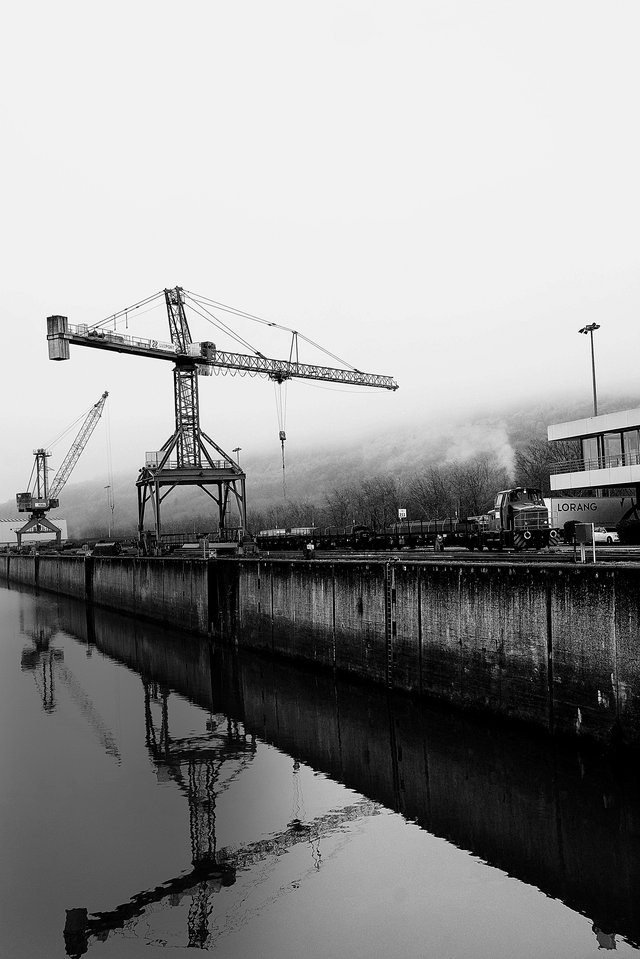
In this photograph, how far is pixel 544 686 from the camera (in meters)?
18.3

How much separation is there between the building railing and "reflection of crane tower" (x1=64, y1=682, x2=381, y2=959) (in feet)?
127

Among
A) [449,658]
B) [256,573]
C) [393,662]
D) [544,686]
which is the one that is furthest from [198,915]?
[256,573]

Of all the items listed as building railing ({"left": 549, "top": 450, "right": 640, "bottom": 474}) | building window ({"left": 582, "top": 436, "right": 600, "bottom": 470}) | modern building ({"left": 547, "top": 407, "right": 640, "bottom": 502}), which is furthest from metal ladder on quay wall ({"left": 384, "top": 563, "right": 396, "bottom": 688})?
building window ({"left": 582, "top": 436, "right": 600, "bottom": 470})

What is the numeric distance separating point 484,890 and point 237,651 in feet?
83.1

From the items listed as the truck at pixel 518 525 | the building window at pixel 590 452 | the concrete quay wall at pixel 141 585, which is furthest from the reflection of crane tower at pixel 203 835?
the building window at pixel 590 452

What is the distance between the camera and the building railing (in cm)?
5328

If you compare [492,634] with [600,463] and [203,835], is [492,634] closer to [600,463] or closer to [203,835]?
[203,835]

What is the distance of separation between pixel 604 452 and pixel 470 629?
129 ft

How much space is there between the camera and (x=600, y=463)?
5616cm

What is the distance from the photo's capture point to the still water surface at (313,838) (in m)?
11.5

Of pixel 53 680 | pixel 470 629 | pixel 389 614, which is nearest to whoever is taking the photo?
pixel 470 629

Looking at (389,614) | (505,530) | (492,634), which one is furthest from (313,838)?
(505,530)

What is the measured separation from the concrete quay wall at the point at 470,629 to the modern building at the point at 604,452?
28929mm

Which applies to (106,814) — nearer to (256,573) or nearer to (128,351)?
(256,573)
